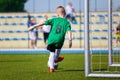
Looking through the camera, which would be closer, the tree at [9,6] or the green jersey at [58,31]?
the green jersey at [58,31]

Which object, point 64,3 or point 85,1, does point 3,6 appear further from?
point 85,1

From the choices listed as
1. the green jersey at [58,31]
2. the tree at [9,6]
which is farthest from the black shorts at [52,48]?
the tree at [9,6]

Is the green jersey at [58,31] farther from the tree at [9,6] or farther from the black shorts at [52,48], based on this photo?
the tree at [9,6]

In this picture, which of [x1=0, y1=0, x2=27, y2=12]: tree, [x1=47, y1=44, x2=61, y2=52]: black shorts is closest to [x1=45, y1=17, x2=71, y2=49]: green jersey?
[x1=47, y1=44, x2=61, y2=52]: black shorts

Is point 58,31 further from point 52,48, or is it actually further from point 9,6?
point 9,6

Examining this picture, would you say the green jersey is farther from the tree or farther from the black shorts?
the tree

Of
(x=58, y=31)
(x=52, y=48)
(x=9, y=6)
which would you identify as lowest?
(x=52, y=48)

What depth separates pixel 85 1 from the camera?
9117 mm

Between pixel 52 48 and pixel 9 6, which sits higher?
pixel 9 6

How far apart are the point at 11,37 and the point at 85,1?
18.6 meters

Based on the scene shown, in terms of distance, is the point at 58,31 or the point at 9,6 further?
the point at 9,6

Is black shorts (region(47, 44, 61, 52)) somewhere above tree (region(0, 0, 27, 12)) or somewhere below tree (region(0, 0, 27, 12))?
below

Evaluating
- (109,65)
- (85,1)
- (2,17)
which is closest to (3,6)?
(2,17)

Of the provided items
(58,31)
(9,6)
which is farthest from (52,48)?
(9,6)
